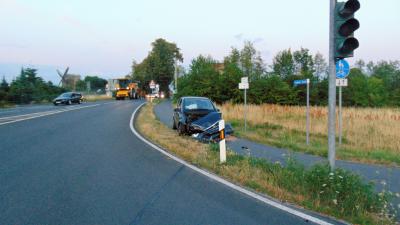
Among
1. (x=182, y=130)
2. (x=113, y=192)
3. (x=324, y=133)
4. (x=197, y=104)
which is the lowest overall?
(x=324, y=133)

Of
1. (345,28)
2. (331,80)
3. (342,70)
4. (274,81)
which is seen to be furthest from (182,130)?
(274,81)

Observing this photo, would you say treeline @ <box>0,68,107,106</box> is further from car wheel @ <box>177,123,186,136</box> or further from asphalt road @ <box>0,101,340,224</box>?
asphalt road @ <box>0,101,340,224</box>

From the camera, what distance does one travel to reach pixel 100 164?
28.1 feet

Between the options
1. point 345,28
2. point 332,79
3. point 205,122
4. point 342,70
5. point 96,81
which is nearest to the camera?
point 345,28

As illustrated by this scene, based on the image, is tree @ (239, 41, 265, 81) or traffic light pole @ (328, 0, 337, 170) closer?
traffic light pole @ (328, 0, 337, 170)

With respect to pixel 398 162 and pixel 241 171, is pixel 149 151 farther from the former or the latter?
pixel 398 162

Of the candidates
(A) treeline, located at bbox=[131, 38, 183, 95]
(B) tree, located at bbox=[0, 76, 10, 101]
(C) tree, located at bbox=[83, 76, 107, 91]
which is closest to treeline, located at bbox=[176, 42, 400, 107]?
(B) tree, located at bbox=[0, 76, 10, 101]

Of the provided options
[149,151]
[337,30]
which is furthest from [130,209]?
[149,151]

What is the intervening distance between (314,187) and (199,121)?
8153mm

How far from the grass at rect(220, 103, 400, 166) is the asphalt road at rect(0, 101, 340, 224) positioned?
552 centimetres

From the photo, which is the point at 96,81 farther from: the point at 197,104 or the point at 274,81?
the point at 197,104

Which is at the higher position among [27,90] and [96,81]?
[96,81]

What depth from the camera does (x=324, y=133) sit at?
16.6m

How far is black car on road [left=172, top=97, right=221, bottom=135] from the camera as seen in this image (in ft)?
45.6
